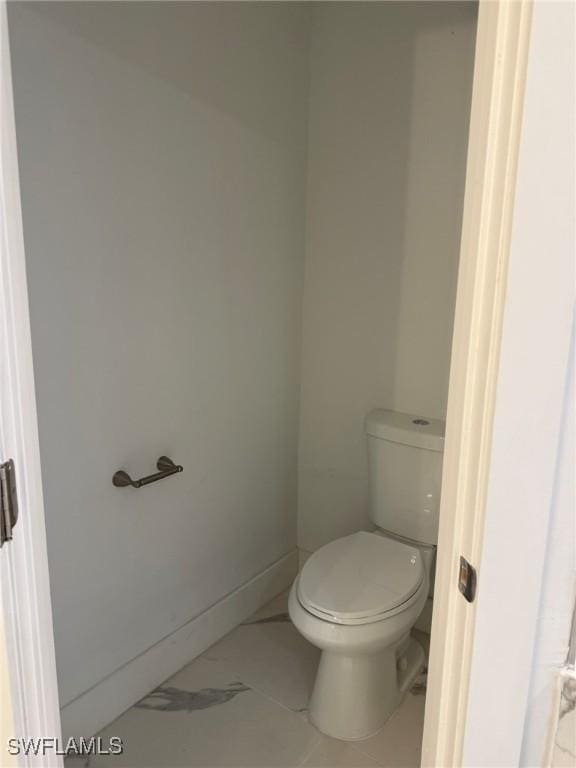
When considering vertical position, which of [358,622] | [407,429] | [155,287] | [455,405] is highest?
[155,287]

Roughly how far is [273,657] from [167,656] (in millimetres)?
381

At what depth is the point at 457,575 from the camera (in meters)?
0.73

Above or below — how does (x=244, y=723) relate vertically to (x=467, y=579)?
below

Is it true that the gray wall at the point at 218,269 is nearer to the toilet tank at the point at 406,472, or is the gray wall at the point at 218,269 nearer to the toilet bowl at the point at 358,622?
the toilet tank at the point at 406,472

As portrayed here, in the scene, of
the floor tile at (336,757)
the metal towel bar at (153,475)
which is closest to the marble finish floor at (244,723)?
the floor tile at (336,757)

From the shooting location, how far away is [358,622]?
63.8 inches

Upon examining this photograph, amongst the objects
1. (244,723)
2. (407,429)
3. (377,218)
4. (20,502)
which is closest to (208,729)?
(244,723)

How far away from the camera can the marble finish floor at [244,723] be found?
1.66 meters

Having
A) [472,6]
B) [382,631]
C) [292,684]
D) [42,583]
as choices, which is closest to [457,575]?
[42,583]

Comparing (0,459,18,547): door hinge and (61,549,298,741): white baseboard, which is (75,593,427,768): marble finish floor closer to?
(61,549,298,741): white baseboard

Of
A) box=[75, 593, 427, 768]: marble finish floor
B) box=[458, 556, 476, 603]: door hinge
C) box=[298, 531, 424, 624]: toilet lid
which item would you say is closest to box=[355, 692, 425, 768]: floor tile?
box=[75, 593, 427, 768]: marble finish floor

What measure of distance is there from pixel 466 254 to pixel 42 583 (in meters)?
0.81

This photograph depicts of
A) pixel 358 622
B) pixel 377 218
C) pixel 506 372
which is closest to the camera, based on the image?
pixel 506 372

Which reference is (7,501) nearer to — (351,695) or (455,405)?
(455,405)
